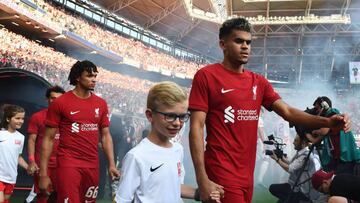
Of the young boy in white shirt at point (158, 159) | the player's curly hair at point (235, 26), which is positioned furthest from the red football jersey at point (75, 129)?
the player's curly hair at point (235, 26)

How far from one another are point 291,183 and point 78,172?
2.90 metres

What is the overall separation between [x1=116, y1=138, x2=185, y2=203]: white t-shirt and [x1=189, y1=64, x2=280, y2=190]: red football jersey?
1.30 feet

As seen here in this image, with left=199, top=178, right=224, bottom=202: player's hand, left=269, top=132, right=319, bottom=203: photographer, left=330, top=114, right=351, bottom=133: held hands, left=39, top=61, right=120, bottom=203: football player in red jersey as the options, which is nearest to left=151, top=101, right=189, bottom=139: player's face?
left=199, top=178, right=224, bottom=202: player's hand

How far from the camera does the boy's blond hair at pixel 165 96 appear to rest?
2336 millimetres

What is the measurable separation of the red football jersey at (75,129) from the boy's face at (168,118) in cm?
192

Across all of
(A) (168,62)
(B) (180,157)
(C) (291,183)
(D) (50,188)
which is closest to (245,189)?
(B) (180,157)

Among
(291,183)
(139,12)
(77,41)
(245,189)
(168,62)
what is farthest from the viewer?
(168,62)

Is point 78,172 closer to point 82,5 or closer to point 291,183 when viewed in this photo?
point 291,183

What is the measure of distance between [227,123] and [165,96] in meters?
0.60

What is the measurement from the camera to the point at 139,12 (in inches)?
1266

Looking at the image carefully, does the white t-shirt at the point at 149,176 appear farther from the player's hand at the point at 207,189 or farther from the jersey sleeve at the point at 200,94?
the jersey sleeve at the point at 200,94

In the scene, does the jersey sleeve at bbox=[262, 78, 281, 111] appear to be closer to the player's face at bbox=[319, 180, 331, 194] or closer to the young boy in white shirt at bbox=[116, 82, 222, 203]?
the young boy in white shirt at bbox=[116, 82, 222, 203]

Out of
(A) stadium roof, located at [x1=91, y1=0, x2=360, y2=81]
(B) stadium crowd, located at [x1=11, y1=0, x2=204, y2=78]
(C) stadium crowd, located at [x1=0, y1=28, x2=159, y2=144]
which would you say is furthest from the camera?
(B) stadium crowd, located at [x1=11, y1=0, x2=204, y2=78]

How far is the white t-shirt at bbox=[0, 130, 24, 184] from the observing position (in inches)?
205
